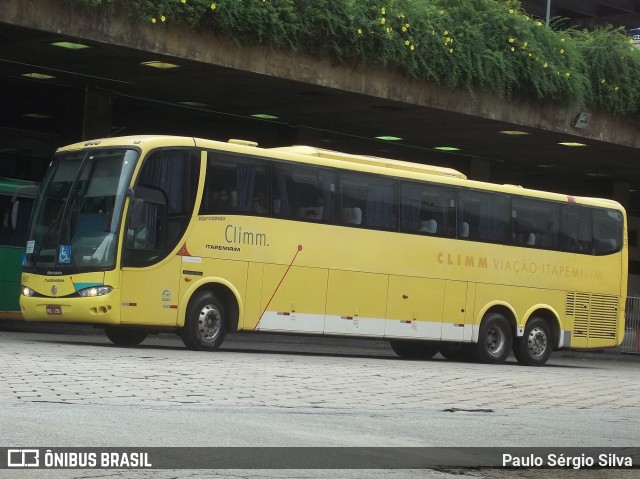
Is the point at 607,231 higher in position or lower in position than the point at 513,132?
lower

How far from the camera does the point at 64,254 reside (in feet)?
65.8

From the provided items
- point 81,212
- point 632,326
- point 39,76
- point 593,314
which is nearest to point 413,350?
point 593,314

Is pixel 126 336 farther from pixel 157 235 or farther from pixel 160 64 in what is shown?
pixel 160 64

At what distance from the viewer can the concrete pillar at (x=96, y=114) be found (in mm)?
28344

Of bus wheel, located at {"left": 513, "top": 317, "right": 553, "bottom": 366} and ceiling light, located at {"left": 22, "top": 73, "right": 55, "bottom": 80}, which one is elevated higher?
ceiling light, located at {"left": 22, "top": 73, "right": 55, "bottom": 80}

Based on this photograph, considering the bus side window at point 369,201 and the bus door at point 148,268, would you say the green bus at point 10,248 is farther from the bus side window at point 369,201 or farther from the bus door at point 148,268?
the bus side window at point 369,201

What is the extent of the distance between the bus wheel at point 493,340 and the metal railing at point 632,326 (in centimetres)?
1334

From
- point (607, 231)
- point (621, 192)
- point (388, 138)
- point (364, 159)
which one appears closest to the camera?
point (364, 159)

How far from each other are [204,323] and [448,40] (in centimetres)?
919

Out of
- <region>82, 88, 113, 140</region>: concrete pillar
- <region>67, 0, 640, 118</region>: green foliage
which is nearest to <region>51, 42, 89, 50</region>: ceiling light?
<region>67, 0, 640, 118</region>: green foliage

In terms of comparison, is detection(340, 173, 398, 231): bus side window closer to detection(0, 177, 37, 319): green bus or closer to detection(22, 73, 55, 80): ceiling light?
detection(0, 177, 37, 319): green bus

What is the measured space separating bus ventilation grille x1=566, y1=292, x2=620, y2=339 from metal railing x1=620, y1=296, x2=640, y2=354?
10.9 meters

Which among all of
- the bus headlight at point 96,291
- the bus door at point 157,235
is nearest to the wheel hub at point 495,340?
the bus door at point 157,235

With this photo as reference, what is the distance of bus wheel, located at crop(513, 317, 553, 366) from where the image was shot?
2561 cm
